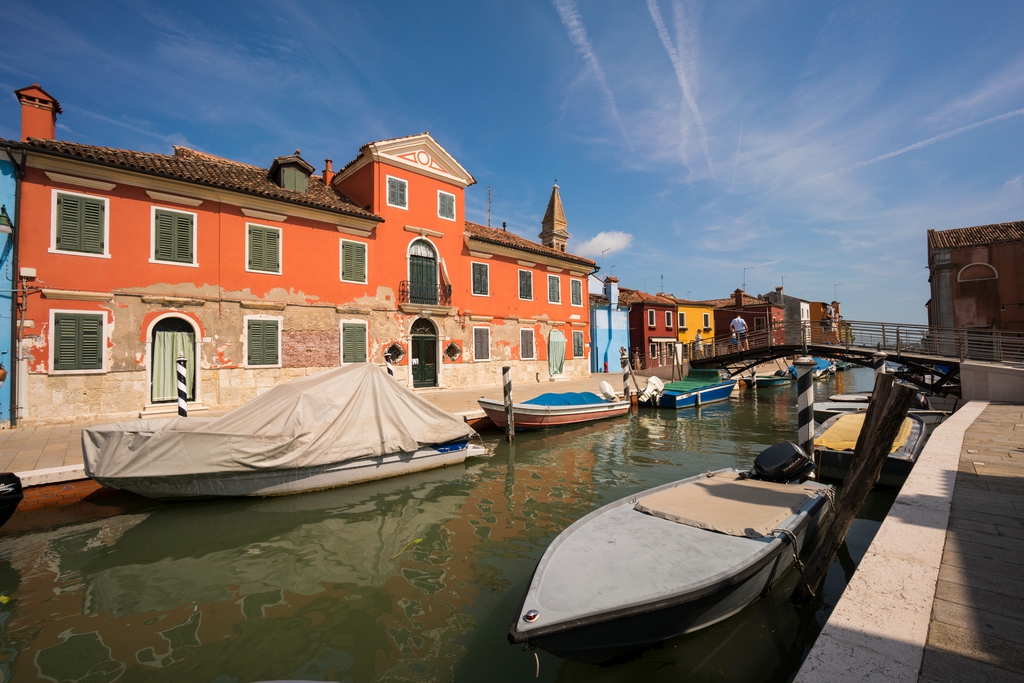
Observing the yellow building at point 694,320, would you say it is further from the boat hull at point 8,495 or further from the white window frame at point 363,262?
the boat hull at point 8,495

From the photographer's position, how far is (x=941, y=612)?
110 inches

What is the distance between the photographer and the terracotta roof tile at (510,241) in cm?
2116

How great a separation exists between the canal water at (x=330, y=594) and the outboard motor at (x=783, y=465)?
1158 millimetres

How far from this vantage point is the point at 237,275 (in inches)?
558

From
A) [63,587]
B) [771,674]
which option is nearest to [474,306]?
[63,587]

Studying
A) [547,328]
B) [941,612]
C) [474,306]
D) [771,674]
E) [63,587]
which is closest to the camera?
[941,612]

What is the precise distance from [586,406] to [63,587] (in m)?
Answer: 13.2

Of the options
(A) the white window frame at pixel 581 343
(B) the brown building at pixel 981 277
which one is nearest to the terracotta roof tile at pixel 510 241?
(A) the white window frame at pixel 581 343

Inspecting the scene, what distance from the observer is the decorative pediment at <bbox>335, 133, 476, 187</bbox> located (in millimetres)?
17672

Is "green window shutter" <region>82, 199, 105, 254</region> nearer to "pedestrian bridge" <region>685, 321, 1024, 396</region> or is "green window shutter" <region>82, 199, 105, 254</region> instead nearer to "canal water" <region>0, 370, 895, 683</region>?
"canal water" <region>0, 370, 895, 683</region>

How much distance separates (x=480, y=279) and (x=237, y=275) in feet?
33.0

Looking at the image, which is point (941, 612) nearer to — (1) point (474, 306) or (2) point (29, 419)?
(2) point (29, 419)

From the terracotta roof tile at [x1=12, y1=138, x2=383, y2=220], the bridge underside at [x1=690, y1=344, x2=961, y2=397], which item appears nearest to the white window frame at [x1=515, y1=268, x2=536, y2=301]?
the terracotta roof tile at [x1=12, y1=138, x2=383, y2=220]

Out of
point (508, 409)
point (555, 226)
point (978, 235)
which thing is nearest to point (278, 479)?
point (508, 409)
